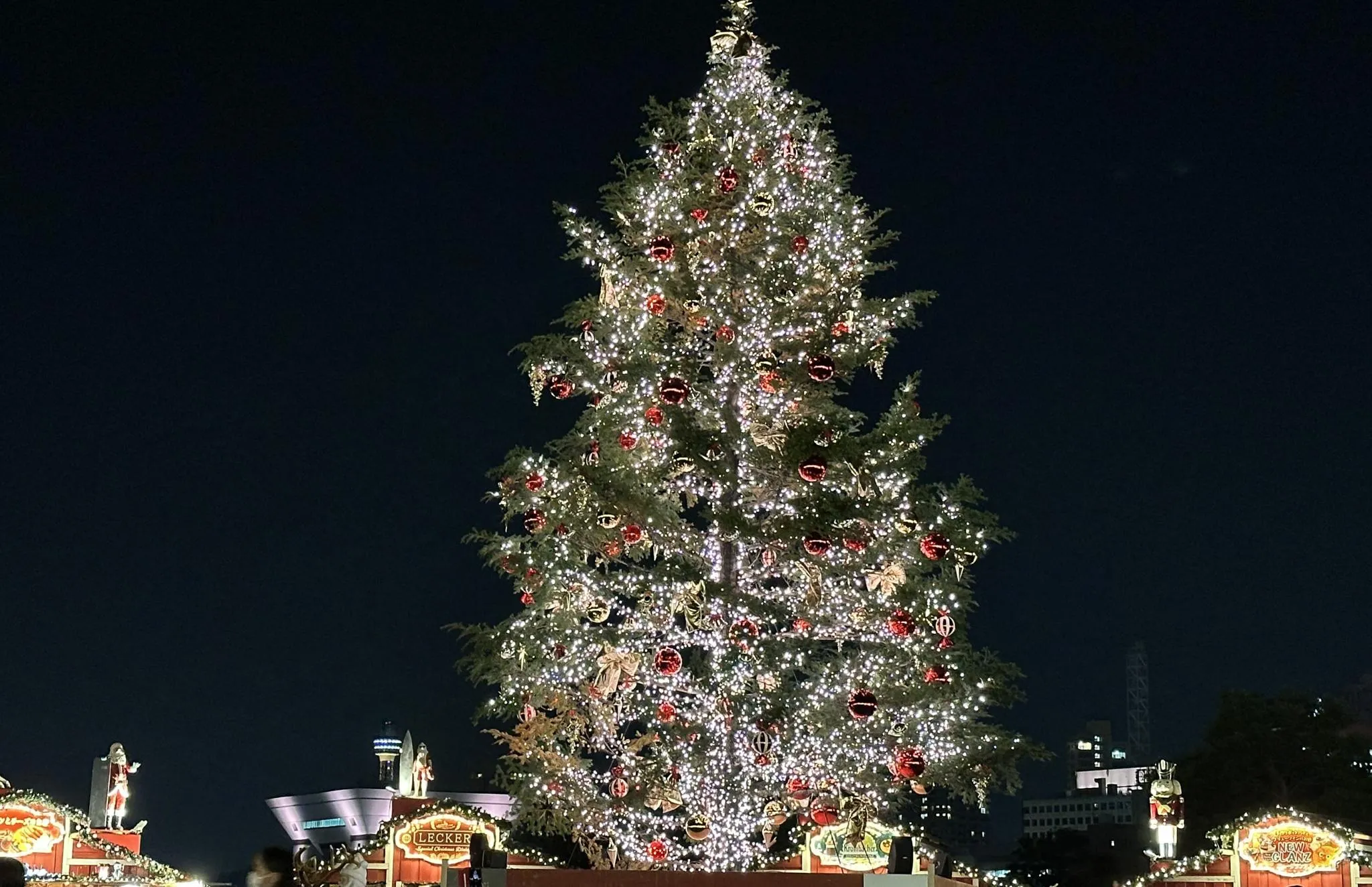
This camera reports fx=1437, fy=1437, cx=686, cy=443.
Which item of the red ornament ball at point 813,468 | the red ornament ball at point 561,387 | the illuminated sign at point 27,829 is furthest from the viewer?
the illuminated sign at point 27,829

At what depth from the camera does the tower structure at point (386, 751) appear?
2850cm

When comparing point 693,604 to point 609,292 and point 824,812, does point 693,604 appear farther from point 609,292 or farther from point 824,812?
point 609,292

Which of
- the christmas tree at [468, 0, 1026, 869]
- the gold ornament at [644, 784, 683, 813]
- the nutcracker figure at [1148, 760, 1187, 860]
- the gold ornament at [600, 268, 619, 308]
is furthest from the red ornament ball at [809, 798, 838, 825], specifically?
the nutcracker figure at [1148, 760, 1187, 860]

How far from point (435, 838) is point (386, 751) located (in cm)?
1996

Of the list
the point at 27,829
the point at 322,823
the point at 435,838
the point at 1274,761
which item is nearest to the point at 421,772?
the point at 435,838

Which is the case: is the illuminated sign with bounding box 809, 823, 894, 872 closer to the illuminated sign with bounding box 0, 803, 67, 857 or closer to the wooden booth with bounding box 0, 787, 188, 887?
the wooden booth with bounding box 0, 787, 188, 887

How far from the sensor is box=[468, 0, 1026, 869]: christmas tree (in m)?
11.4

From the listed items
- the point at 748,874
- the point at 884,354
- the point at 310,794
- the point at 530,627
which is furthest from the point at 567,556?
the point at 310,794

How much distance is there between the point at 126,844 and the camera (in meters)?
15.6

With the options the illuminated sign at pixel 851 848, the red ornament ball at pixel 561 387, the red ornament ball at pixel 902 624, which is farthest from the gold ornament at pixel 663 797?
the red ornament ball at pixel 561 387

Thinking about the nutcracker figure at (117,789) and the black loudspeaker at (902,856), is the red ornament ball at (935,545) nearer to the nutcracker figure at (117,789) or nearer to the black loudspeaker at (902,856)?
→ the black loudspeaker at (902,856)

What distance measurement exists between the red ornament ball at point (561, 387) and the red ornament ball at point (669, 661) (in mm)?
2434

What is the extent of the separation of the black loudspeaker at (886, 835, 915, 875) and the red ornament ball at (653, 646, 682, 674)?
4638 millimetres

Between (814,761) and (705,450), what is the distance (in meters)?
2.62
